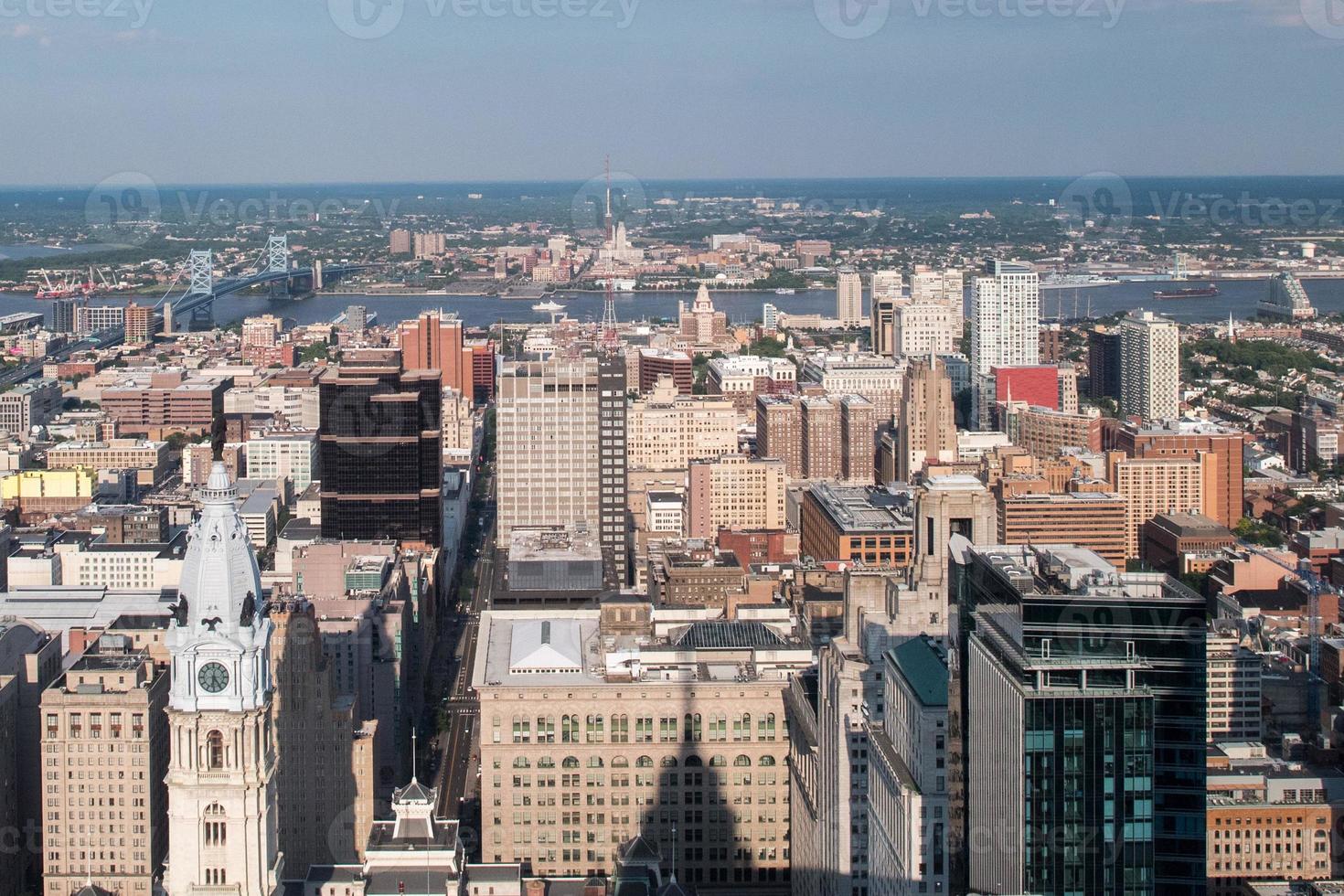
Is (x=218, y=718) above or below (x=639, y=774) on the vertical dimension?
above

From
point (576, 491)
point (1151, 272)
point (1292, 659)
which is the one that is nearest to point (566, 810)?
point (1292, 659)

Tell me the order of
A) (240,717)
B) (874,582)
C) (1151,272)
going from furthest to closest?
(1151,272) → (874,582) → (240,717)

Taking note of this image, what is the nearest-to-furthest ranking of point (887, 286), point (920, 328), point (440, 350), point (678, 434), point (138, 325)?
point (678, 434), point (440, 350), point (920, 328), point (887, 286), point (138, 325)

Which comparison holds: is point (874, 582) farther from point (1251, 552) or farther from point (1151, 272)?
point (1151, 272)

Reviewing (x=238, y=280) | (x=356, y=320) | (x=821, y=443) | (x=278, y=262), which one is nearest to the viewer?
(x=821, y=443)

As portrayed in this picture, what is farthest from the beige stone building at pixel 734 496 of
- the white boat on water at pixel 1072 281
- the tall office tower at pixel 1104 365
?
the white boat on water at pixel 1072 281

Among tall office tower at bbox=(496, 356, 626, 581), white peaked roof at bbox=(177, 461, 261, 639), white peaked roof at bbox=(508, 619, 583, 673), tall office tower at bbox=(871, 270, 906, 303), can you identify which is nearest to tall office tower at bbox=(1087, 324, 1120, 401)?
tall office tower at bbox=(871, 270, 906, 303)

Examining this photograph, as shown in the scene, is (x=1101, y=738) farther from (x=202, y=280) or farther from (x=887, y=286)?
(x=202, y=280)

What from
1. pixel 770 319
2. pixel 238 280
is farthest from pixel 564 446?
pixel 238 280
